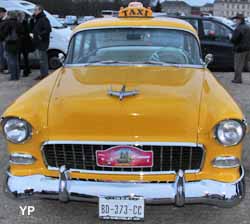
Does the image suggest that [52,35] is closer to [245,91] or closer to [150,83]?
[245,91]

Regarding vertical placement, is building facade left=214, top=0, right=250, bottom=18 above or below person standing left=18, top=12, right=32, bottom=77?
below

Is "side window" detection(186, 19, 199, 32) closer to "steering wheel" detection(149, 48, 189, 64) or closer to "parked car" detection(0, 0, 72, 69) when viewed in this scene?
"parked car" detection(0, 0, 72, 69)

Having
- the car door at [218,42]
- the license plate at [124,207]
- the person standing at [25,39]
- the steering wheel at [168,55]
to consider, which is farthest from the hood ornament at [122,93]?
the car door at [218,42]

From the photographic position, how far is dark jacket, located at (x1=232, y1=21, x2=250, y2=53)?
11.6 metres

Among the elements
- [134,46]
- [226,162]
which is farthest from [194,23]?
[226,162]

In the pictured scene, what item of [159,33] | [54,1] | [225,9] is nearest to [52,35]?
[159,33]

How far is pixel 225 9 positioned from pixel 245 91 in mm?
77355

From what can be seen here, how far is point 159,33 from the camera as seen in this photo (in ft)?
19.5

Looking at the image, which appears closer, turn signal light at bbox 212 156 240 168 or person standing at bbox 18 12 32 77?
turn signal light at bbox 212 156 240 168

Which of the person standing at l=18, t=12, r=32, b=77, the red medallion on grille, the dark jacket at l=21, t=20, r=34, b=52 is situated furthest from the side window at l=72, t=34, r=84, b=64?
the dark jacket at l=21, t=20, r=34, b=52

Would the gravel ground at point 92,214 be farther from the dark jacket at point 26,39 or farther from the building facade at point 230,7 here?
the building facade at point 230,7
